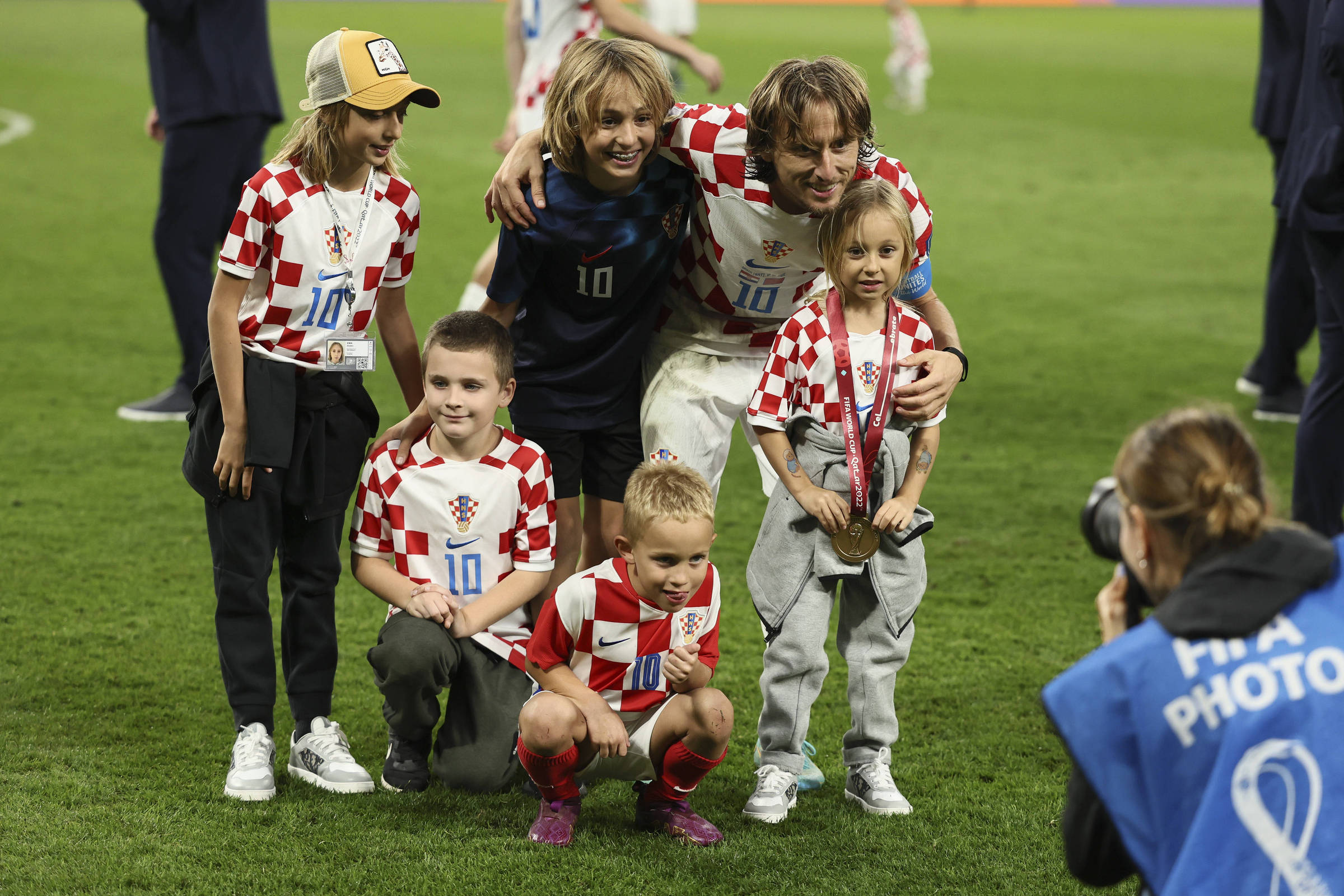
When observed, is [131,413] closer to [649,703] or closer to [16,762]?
[16,762]

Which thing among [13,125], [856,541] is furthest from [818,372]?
[13,125]

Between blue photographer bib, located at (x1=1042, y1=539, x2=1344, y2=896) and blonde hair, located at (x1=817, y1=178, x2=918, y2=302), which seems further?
blonde hair, located at (x1=817, y1=178, x2=918, y2=302)

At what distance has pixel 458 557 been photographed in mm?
2797

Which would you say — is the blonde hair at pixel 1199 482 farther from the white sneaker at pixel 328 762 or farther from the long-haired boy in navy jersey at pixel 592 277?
the white sneaker at pixel 328 762

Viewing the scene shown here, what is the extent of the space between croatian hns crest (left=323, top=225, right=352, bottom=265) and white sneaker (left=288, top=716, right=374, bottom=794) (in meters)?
Result: 0.94

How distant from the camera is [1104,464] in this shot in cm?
515

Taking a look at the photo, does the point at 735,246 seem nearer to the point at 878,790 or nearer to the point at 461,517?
the point at 461,517

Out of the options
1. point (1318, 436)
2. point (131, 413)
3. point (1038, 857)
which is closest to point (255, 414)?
point (1038, 857)

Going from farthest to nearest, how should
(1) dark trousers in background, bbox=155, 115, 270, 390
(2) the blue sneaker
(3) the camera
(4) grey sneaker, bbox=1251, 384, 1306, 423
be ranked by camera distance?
(4) grey sneaker, bbox=1251, 384, 1306, 423 < (1) dark trousers in background, bbox=155, 115, 270, 390 < (2) the blue sneaker < (3) the camera

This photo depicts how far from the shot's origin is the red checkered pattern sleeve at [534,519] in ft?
9.16

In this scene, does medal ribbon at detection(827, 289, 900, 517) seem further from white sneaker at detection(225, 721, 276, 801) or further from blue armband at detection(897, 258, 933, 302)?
white sneaker at detection(225, 721, 276, 801)

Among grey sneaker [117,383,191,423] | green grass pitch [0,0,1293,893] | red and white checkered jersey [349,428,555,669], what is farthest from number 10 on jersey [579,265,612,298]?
grey sneaker [117,383,191,423]

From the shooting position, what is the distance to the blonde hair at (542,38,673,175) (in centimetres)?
261

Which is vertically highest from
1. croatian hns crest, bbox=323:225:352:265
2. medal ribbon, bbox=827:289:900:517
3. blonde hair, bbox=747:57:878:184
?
blonde hair, bbox=747:57:878:184
